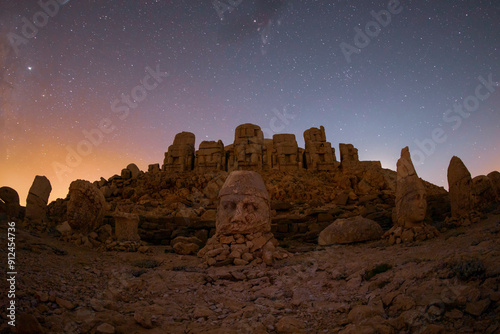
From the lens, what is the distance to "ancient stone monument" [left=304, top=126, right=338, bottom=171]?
894 inches

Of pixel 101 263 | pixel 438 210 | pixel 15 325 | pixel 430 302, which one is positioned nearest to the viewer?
pixel 15 325

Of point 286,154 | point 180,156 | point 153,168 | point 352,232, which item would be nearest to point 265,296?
point 352,232

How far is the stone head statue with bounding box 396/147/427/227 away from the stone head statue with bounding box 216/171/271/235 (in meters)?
4.15

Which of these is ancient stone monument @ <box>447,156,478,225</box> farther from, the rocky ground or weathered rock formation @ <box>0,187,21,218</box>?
weathered rock formation @ <box>0,187,21,218</box>

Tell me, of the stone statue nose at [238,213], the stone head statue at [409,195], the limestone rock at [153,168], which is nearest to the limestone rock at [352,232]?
the stone head statue at [409,195]

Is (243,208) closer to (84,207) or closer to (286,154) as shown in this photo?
(84,207)

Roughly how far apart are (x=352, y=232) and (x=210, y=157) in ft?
50.7

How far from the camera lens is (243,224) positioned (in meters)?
8.55

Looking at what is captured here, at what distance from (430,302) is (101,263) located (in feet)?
23.9

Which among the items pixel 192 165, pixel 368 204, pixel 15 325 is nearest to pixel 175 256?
pixel 15 325

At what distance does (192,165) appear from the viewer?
78.2 ft

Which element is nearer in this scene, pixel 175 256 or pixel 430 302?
pixel 430 302

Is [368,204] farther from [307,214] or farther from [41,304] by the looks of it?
[41,304]

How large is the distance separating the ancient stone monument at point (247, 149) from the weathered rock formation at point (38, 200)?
13.2 meters
